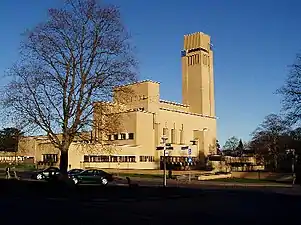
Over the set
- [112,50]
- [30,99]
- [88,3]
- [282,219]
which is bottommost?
[282,219]

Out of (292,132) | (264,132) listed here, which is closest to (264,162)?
(264,132)

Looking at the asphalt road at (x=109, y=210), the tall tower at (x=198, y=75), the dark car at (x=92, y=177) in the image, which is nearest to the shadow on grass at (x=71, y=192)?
the asphalt road at (x=109, y=210)

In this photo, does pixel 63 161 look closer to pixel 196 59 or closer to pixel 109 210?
pixel 109 210

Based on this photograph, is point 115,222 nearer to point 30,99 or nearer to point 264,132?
point 30,99

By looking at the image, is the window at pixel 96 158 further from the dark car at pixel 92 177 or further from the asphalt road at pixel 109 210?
the asphalt road at pixel 109 210

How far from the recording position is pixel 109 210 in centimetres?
1686

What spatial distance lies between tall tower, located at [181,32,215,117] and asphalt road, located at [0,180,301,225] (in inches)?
4134

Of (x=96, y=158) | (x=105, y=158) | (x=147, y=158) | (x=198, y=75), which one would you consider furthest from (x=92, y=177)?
(x=198, y=75)

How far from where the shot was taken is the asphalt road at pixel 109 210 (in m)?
13.7

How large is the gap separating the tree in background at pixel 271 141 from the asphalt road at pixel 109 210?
57265 millimetres

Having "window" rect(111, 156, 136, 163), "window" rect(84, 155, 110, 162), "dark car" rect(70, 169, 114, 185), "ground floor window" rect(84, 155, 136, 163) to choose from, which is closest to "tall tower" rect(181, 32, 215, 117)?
"window" rect(111, 156, 136, 163)

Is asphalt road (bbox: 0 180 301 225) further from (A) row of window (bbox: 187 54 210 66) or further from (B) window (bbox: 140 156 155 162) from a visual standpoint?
(A) row of window (bbox: 187 54 210 66)

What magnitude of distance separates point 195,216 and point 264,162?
76.3m

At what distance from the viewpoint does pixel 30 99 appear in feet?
80.6
